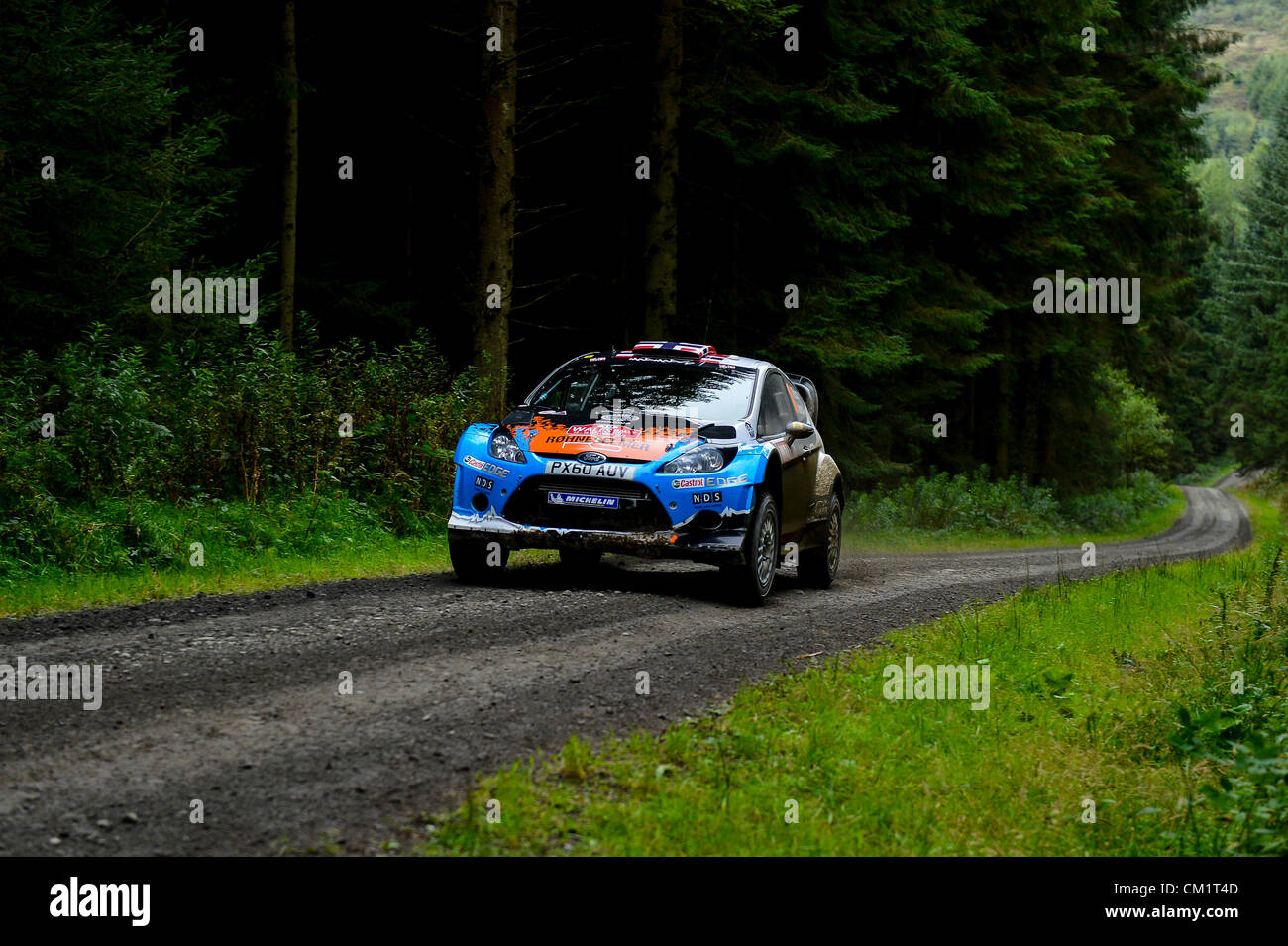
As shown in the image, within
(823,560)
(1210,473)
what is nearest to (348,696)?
(823,560)

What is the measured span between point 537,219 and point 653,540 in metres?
15.8

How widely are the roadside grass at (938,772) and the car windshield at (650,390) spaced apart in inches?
108

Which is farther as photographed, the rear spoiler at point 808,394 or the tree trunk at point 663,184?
the tree trunk at point 663,184

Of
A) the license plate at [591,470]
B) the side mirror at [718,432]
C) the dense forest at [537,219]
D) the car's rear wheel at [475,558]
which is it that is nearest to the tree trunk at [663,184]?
the dense forest at [537,219]

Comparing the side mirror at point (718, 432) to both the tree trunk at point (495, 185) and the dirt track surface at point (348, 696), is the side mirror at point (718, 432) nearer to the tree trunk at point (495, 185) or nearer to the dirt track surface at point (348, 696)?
the dirt track surface at point (348, 696)

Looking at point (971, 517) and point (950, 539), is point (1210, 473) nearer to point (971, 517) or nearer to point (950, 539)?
point (971, 517)

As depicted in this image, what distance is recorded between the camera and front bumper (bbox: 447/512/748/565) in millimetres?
9742

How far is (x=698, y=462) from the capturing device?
9.94m

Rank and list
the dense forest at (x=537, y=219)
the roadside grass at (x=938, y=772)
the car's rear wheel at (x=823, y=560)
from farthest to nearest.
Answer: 1. the dense forest at (x=537, y=219)
2. the car's rear wheel at (x=823, y=560)
3. the roadside grass at (x=938, y=772)

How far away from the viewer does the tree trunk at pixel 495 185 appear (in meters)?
16.5

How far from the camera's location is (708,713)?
6.38m
